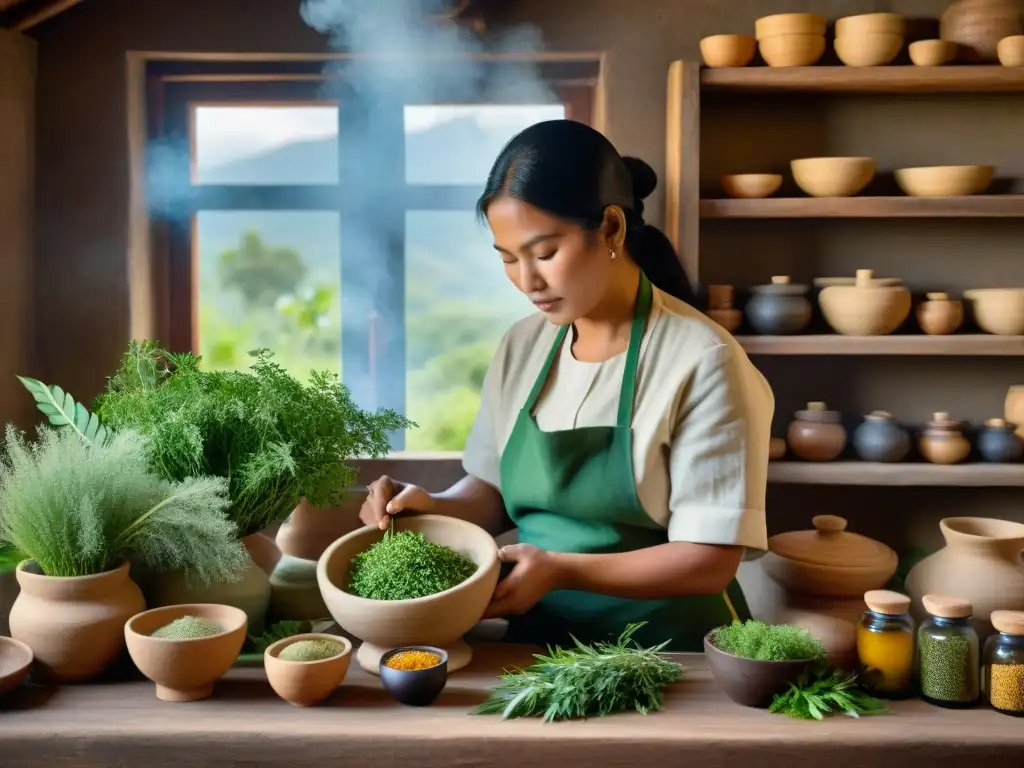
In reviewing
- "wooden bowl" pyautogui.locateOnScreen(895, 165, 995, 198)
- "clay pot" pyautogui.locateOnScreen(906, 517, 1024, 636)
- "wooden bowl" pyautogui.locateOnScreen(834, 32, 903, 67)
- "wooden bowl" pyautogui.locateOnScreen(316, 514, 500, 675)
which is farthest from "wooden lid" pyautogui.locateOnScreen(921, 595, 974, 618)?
"wooden bowl" pyautogui.locateOnScreen(834, 32, 903, 67)

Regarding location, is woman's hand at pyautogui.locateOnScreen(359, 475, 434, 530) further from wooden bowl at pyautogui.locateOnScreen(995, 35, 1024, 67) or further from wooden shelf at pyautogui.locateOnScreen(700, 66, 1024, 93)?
wooden bowl at pyautogui.locateOnScreen(995, 35, 1024, 67)

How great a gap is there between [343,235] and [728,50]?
1.22 meters

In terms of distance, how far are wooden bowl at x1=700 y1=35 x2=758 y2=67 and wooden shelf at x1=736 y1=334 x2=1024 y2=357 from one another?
746 millimetres

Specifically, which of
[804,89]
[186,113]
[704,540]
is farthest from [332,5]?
[704,540]

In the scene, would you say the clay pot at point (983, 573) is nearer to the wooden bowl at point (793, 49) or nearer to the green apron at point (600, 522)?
the green apron at point (600, 522)

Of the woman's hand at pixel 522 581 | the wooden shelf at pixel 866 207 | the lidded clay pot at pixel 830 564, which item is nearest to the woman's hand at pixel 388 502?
the woman's hand at pixel 522 581

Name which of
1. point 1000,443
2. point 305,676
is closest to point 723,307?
point 1000,443

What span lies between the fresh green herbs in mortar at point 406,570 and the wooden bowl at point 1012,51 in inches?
81.9

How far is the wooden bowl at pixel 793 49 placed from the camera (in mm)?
2607

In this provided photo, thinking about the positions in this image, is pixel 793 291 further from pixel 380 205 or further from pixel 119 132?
pixel 119 132

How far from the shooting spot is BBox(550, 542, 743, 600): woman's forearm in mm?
1695

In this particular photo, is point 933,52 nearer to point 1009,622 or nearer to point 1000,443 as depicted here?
point 1000,443

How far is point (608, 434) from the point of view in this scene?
1818mm

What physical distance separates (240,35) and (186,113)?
304 millimetres
